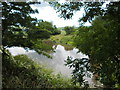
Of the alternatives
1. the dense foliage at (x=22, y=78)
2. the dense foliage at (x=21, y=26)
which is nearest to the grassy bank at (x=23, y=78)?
the dense foliage at (x=22, y=78)

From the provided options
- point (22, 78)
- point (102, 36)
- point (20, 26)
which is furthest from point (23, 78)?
point (102, 36)

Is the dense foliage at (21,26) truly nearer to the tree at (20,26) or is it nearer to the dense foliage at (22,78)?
the tree at (20,26)

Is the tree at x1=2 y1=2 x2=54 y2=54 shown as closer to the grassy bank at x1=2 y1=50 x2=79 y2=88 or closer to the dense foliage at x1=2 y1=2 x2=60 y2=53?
the dense foliage at x1=2 y1=2 x2=60 y2=53

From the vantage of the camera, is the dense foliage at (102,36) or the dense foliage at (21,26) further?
the dense foliage at (21,26)

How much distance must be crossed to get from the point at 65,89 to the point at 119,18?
3.28 m

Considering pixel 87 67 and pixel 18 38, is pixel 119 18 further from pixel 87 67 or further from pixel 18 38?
pixel 18 38

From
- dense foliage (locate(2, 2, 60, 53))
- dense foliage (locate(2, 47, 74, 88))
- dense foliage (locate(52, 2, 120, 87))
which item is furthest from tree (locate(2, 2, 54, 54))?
dense foliage (locate(52, 2, 120, 87))

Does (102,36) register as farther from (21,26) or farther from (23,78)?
(23,78)

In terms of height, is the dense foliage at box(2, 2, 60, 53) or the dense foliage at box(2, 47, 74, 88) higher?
the dense foliage at box(2, 2, 60, 53)

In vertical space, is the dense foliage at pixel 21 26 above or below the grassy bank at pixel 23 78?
above

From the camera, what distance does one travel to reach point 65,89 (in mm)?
4172

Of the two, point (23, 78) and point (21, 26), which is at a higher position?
point (21, 26)

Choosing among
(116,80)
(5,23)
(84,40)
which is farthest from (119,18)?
(5,23)

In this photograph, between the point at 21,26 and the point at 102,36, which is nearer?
the point at 102,36
